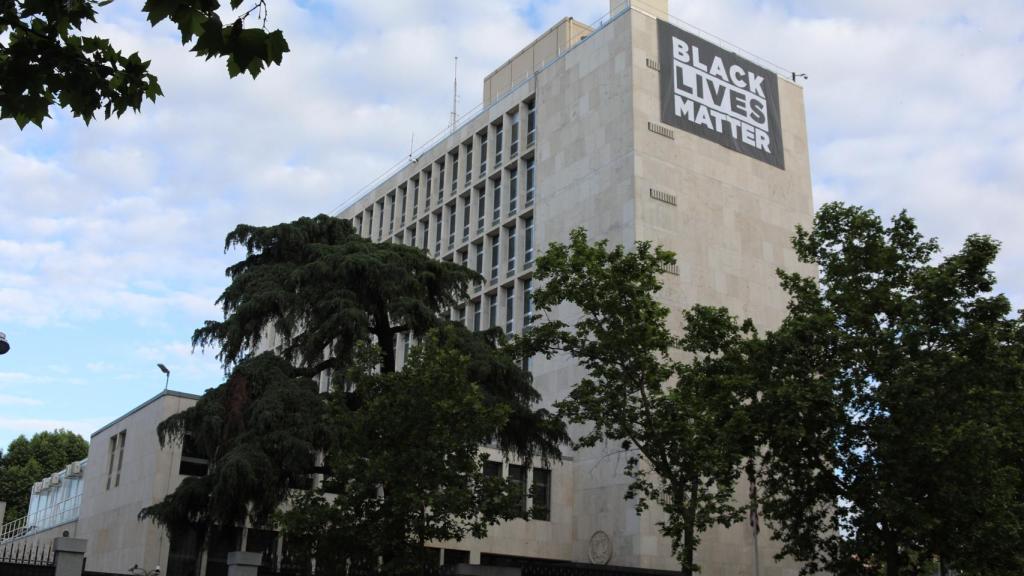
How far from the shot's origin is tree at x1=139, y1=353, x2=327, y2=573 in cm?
2498

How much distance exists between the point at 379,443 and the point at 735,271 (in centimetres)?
2929

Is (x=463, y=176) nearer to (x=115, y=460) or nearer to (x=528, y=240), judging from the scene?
(x=528, y=240)

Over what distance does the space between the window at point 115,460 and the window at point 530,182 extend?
77.1 ft

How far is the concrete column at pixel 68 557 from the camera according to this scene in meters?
19.0

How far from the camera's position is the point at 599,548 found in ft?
146

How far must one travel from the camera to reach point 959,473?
27.1 meters

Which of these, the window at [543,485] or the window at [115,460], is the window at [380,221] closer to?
the window at [543,485]

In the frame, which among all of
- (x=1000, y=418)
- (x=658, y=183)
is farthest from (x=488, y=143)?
(x=1000, y=418)

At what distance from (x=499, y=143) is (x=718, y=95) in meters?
12.8

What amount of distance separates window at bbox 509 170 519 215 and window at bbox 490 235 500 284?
77.4 inches

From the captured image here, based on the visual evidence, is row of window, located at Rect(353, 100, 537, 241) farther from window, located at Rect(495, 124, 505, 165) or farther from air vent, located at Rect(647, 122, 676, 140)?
air vent, located at Rect(647, 122, 676, 140)

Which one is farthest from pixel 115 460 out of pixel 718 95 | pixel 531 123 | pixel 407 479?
pixel 718 95

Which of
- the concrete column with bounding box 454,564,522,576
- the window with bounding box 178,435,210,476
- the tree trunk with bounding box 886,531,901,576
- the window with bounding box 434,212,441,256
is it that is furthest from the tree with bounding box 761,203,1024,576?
the window with bounding box 434,212,441,256

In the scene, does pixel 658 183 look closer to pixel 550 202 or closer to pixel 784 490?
pixel 550 202
